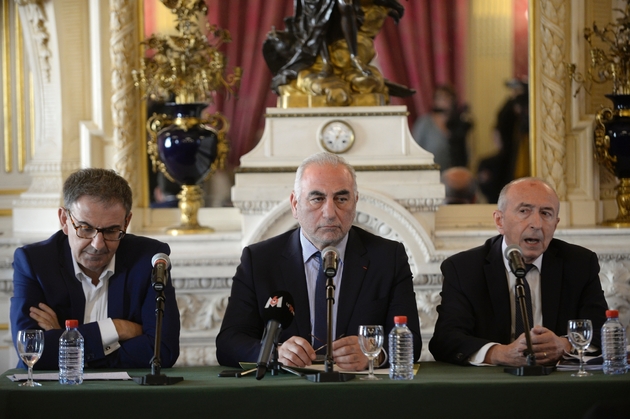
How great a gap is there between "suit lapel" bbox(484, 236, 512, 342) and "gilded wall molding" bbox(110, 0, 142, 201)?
3640 millimetres

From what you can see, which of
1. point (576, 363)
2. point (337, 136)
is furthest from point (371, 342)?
point (337, 136)

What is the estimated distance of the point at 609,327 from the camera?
3.17 meters

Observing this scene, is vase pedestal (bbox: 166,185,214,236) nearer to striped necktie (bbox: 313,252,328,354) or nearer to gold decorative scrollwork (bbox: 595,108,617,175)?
gold decorative scrollwork (bbox: 595,108,617,175)

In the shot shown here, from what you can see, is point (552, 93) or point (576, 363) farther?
point (552, 93)

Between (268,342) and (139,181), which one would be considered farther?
(139,181)

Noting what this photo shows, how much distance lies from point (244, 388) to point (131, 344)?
804 mm

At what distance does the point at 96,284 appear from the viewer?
12.1 feet

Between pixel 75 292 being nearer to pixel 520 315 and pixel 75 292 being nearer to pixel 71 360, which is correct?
pixel 71 360

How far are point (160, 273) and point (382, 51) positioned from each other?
4.51 m

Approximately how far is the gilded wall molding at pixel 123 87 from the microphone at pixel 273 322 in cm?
414

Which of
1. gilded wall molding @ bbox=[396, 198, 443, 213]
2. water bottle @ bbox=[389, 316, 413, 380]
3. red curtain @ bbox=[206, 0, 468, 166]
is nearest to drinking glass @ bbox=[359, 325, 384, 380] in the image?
water bottle @ bbox=[389, 316, 413, 380]

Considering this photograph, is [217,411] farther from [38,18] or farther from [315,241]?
[38,18]

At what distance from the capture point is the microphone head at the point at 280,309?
9.55 ft

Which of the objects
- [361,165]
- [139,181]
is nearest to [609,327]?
[361,165]
